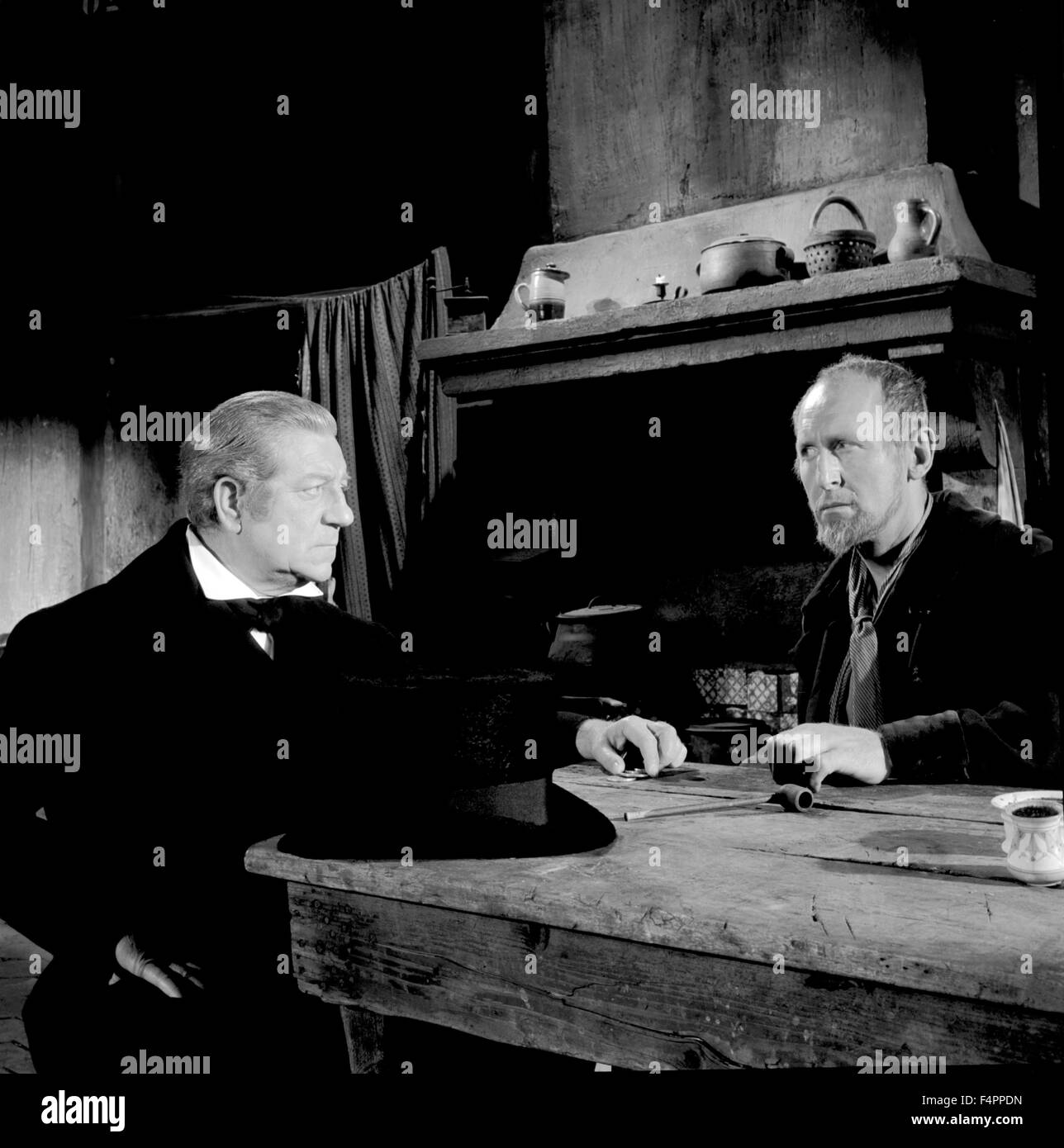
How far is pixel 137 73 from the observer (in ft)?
16.9

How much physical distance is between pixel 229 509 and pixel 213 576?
0.19m

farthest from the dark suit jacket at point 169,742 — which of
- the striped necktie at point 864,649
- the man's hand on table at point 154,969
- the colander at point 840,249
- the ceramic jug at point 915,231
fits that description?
the ceramic jug at point 915,231

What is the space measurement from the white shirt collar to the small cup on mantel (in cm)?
199

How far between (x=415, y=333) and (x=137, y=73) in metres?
2.07

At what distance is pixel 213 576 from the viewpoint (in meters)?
2.87

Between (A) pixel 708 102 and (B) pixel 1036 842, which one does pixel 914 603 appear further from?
(A) pixel 708 102

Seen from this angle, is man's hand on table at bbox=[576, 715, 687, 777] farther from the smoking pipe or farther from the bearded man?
the bearded man

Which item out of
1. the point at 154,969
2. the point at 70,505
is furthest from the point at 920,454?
the point at 70,505

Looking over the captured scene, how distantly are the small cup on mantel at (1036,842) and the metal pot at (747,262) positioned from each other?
86.4 inches

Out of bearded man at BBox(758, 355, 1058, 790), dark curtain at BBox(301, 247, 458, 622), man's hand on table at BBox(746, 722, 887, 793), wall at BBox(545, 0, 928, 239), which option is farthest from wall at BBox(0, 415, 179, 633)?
man's hand on table at BBox(746, 722, 887, 793)

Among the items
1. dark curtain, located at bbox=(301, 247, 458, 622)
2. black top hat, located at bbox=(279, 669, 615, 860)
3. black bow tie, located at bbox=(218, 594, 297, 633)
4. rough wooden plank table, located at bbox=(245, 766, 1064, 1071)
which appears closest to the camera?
rough wooden plank table, located at bbox=(245, 766, 1064, 1071)

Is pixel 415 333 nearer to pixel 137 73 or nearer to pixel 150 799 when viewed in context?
pixel 137 73

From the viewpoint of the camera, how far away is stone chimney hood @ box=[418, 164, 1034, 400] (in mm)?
2990
